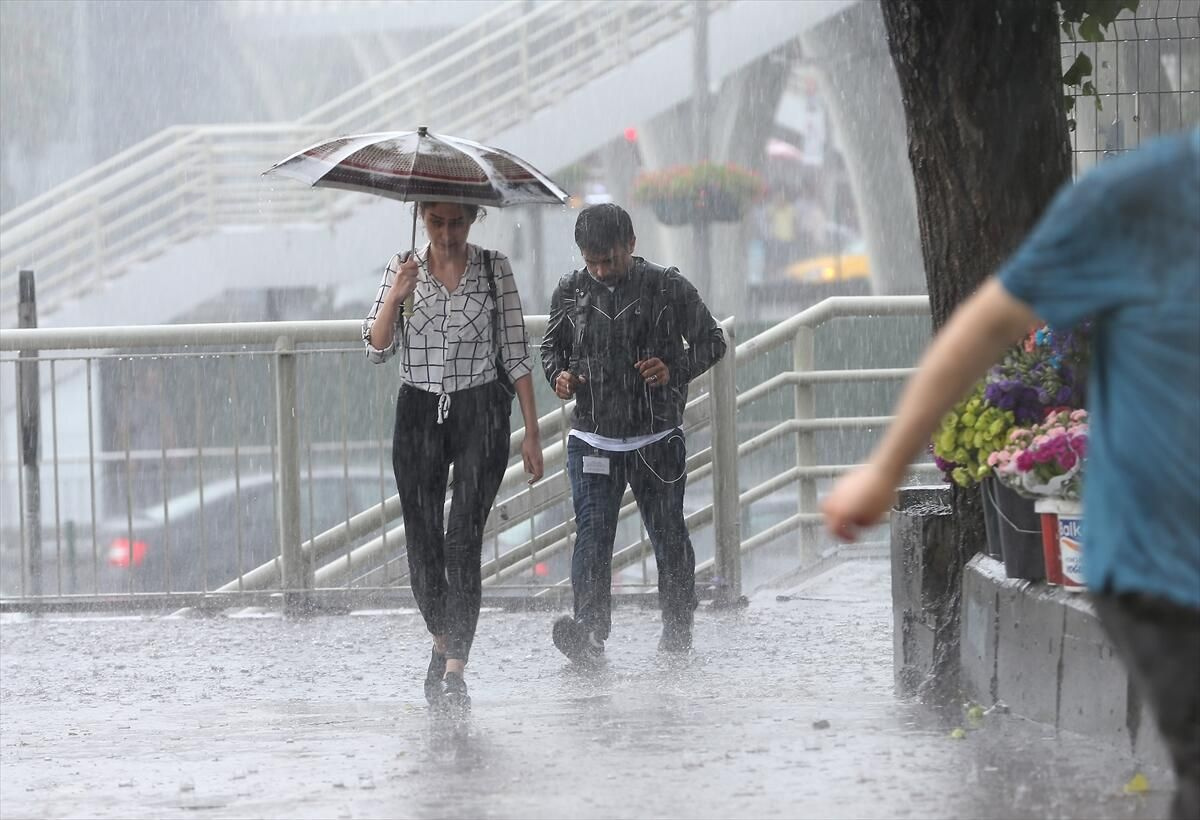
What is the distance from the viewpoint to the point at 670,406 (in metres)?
7.18

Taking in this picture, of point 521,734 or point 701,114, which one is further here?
point 701,114

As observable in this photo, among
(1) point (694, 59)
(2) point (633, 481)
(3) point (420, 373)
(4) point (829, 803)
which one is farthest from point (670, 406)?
(1) point (694, 59)

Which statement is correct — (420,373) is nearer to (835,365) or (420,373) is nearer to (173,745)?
(173,745)

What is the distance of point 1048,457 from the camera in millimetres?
4887

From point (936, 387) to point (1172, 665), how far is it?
1.74ft

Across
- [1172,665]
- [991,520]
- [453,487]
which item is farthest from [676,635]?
[1172,665]

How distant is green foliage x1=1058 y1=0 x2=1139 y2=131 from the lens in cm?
550

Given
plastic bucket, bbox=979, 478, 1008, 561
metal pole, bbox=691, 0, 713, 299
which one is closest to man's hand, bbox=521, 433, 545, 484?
plastic bucket, bbox=979, 478, 1008, 561

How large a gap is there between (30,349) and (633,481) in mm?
3196

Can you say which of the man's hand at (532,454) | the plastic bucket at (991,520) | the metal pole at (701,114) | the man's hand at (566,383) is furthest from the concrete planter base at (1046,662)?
the metal pole at (701,114)

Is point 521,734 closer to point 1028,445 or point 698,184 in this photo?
point 1028,445

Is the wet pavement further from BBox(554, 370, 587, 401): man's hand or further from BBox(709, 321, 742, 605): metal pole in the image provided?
BBox(554, 370, 587, 401): man's hand

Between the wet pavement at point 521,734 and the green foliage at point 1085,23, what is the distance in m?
2.11

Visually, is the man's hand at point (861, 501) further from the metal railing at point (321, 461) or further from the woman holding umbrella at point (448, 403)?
the metal railing at point (321, 461)
